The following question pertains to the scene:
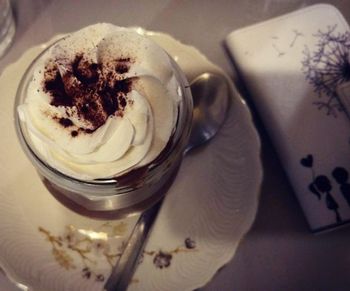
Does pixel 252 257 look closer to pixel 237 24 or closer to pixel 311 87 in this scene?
pixel 311 87

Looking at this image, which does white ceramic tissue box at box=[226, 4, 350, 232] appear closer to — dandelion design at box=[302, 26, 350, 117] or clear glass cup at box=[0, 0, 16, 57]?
dandelion design at box=[302, 26, 350, 117]

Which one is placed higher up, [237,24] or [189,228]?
[237,24]

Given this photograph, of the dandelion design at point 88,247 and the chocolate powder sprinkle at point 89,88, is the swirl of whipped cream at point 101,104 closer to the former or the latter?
the chocolate powder sprinkle at point 89,88

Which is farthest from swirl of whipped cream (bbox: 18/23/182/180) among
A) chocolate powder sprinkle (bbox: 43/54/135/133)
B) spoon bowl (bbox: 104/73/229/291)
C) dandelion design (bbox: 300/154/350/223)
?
dandelion design (bbox: 300/154/350/223)

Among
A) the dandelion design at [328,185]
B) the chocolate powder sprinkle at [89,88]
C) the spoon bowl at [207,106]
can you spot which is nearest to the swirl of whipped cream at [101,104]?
the chocolate powder sprinkle at [89,88]

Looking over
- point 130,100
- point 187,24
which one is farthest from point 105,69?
point 187,24

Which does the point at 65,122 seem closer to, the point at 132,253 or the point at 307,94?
the point at 132,253
